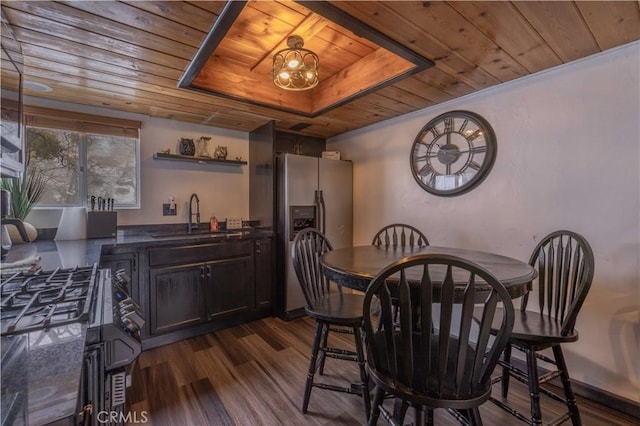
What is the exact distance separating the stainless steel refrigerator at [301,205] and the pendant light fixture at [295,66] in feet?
3.78

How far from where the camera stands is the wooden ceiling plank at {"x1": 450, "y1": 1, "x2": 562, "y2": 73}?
1.42 metres

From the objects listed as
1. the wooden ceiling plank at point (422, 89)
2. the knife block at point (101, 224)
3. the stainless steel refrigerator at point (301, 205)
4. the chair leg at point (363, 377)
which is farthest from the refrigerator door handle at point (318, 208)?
the knife block at point (101, 224)

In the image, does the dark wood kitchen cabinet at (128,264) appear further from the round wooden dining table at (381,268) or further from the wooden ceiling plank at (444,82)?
the wooden ceiling plank at (444,82)

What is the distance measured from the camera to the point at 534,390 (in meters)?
1.41

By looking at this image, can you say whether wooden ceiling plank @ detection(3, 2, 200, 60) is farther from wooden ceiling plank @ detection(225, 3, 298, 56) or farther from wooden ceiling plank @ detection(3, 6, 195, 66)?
wooden ceiling plank @ detection(225, 3, 298, 56)

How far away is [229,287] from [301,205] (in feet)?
3.72

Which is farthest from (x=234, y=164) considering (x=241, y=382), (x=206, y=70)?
(x=241, y=382)

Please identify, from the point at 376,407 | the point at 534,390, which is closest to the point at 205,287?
the point at 376,407

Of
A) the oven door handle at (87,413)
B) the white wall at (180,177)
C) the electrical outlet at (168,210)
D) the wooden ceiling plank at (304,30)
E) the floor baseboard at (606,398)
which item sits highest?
the wooden ceiling plank at (304,30)

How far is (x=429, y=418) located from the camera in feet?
3.79

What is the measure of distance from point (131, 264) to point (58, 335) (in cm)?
190

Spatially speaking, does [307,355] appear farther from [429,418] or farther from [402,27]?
[402,27]

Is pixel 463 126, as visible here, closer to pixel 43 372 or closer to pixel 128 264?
pixel 43 372

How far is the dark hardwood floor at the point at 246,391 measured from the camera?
1672 millimetres
